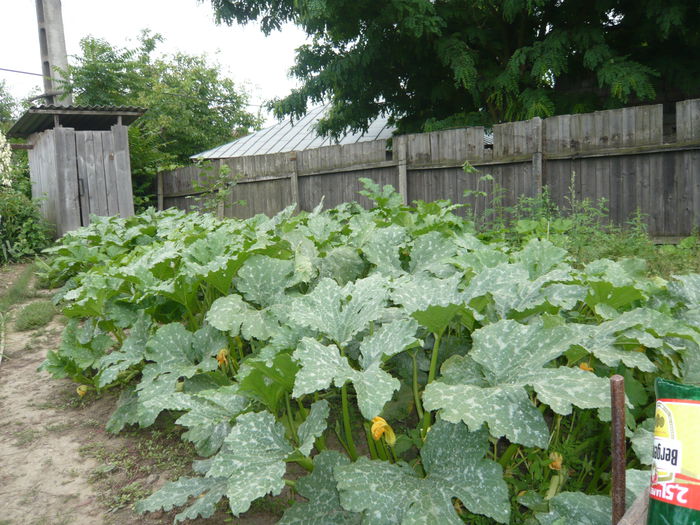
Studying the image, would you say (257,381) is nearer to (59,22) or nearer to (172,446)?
(172,446)

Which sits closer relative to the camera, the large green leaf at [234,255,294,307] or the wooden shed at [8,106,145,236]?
the large green leaf at [234,255,294,307]

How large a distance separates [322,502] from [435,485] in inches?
11.9

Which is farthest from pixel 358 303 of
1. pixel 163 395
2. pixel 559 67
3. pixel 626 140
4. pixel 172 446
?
pixel 559 67

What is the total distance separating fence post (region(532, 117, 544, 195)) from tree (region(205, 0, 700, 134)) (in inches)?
78.2

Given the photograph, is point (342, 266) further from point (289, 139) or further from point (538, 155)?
point (289, 139)

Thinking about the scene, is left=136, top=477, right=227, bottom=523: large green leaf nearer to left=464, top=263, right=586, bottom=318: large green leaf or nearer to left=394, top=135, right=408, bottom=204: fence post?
left=464, top=263, right=586, bottom=318: large green leaf

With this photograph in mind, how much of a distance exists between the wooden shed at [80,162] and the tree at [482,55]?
11.8 ft

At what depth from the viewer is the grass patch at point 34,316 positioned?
153 inches

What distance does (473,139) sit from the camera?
7191 mm

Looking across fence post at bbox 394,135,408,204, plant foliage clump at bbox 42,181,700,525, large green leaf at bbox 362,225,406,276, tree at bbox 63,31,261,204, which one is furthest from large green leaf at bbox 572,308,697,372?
tree at bbox 63,31,261,204

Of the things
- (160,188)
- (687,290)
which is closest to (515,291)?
(687,290)

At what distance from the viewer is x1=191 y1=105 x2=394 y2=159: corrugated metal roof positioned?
44.3 ft

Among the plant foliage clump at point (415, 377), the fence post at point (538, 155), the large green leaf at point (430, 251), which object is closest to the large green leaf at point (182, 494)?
the plant foliage clump at point (415, 377)

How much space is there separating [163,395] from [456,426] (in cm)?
101
